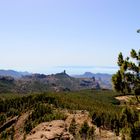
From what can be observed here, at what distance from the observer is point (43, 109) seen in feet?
600

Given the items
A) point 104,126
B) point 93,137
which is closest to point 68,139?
point 93,137

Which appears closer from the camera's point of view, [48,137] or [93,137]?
[48,137]

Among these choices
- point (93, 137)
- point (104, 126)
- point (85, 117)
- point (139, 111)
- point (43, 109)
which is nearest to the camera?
point (139, 111)

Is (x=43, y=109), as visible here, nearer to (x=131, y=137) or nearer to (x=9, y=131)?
(x=9, y=131)

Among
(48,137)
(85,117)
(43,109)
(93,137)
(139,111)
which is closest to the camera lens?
(139,111)

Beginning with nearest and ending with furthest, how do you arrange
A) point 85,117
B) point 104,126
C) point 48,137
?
point 48,137
point 104,126
point 85,117

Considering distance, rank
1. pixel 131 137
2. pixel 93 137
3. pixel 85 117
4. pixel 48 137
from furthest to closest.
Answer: pixel 85 117 < pixel 93 137 < pixel 48 137 < pixel 131 137

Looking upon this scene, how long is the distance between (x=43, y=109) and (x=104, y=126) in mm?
55249

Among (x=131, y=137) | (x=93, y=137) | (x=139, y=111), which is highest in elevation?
(x=139, y=111)

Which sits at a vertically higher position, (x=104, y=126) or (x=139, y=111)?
(x=139, y=111)

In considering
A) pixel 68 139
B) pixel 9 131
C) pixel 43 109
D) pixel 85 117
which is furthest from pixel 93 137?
pixel 9 131

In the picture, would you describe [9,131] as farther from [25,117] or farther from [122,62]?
[122,62]

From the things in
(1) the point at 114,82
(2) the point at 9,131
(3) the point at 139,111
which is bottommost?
(2) the point at 9,131

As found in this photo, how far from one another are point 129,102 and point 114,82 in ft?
11.5
